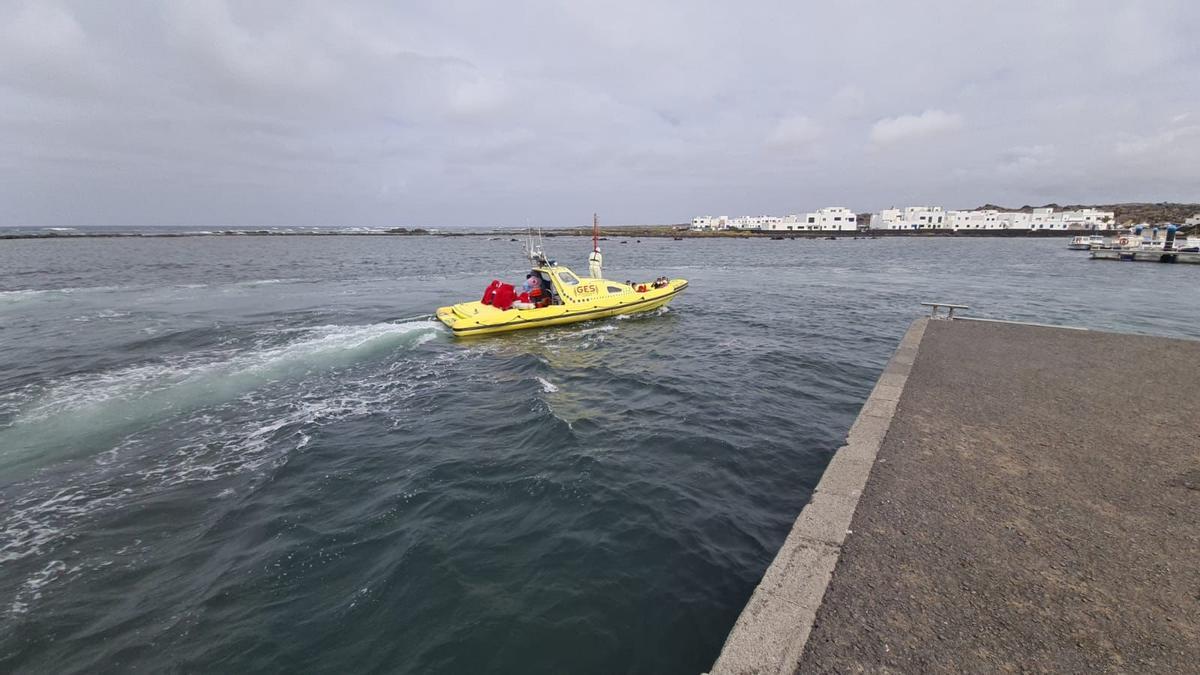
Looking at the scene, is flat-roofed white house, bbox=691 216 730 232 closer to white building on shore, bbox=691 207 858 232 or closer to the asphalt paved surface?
white building on shore, bbox=691 207 858 232

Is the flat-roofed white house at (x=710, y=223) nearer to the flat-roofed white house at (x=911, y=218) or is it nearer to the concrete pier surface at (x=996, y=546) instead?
the flat-roofed white house at (x=911, y=218)

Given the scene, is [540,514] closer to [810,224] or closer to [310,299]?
[310,299]

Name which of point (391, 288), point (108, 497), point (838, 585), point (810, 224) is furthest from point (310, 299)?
point (810, 224)

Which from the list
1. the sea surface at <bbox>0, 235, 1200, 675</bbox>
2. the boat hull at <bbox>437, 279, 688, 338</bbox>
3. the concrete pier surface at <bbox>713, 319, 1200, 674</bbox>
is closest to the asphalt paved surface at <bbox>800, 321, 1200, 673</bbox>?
the concrete pier surface at <bbox>713, 319, 1200, 674</bbox>

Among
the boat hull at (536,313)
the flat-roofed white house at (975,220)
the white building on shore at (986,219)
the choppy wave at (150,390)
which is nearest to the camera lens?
the choppy wave at (150,390)

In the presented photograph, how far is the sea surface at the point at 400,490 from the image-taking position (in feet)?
15.6

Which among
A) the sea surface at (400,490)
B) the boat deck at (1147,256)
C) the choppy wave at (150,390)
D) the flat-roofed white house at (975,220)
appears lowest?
the sea surface at (400,490)

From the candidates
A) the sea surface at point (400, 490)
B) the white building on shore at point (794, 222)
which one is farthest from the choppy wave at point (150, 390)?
the white building on shore at point (794, 222)

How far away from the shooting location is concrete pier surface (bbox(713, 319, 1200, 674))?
321 centimetres

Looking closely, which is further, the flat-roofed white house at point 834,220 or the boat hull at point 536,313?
the flat-roofed white house at point 834,220

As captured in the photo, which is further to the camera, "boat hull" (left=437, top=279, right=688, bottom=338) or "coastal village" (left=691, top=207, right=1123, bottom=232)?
"coastal village" (left=691, top=207, right=1123, bottom=232)

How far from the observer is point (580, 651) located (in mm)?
4523

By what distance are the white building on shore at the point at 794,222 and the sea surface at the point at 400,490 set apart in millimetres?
143154

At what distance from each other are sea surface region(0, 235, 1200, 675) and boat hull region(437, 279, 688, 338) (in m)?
0.69
